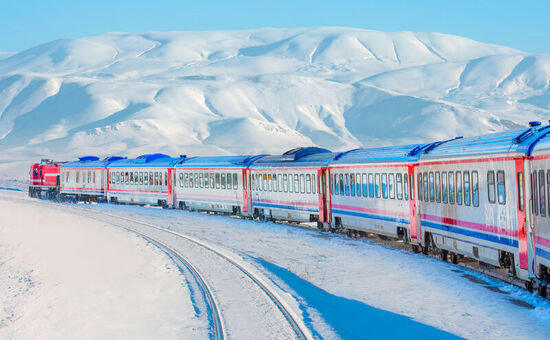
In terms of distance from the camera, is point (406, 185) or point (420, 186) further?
point (406, 185)

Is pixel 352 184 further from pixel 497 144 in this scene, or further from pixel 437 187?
pixel 497 144

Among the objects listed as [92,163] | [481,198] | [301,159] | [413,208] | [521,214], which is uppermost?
[92,163]

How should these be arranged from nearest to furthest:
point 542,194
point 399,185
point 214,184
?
point 542,194 → point 399,185 → point 214,184

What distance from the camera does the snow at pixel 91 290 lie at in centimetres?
1548

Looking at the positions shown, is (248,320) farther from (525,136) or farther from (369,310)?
(525,136)

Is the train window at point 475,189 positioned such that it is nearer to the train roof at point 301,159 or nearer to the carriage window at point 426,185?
the carriage window at point 426,185

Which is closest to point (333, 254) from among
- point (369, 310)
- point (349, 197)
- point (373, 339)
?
point (349, 197)

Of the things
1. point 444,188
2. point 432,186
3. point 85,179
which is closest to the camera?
point 444,188

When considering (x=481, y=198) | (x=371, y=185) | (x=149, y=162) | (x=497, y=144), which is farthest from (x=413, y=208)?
(x=149, y=162)

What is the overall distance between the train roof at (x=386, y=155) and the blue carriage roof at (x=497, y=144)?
7.85ft

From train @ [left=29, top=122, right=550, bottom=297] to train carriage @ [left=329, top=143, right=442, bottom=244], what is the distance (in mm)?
36

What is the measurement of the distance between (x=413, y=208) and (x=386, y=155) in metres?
2.82

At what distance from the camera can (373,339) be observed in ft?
43.6

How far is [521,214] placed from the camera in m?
16.0
